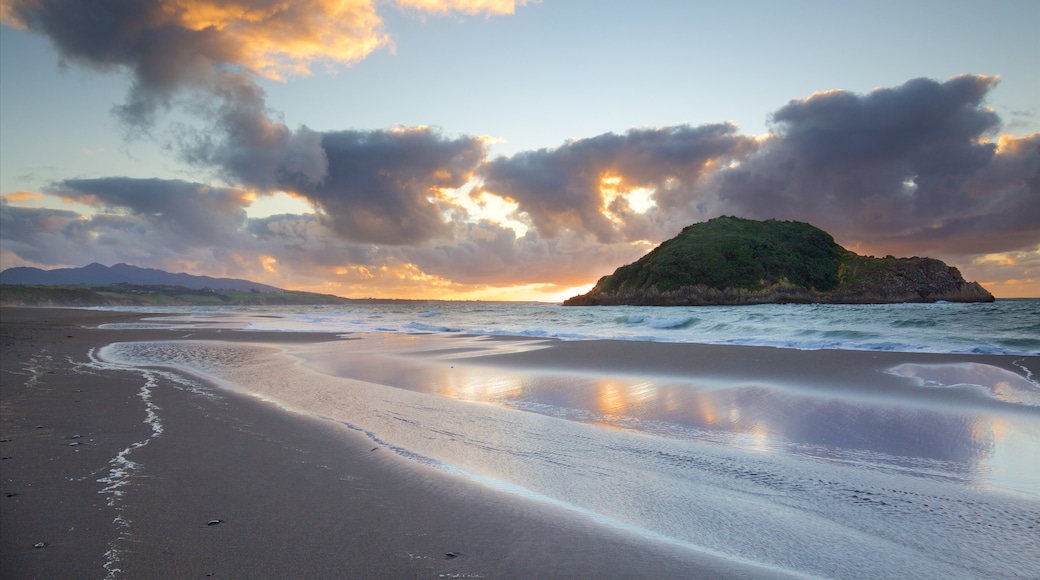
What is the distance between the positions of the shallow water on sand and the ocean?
0.02m

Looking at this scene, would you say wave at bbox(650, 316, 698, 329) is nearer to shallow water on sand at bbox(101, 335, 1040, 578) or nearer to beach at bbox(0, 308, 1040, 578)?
shallow water on sand at bbox(101, 335, 1040, 578)

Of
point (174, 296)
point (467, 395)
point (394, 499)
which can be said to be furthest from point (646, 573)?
point (174, 296)

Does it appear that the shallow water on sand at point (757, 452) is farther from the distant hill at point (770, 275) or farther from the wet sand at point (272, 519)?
the distant hill at point (770, 275)

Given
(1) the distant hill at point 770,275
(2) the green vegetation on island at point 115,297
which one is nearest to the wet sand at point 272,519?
(1) the distant hill at point 770,275

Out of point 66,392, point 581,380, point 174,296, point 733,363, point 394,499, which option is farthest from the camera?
point 174,296

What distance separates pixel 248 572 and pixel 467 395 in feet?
21.3

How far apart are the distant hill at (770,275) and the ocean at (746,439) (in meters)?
77.9

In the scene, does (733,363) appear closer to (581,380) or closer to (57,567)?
(581,380)

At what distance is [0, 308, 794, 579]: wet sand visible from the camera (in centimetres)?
265

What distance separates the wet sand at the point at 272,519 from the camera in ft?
8.71

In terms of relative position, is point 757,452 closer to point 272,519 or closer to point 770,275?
point 272,519

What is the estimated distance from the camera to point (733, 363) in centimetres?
1330

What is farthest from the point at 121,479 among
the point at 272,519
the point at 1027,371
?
the point at 1027,371

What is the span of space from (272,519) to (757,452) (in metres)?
4.84
